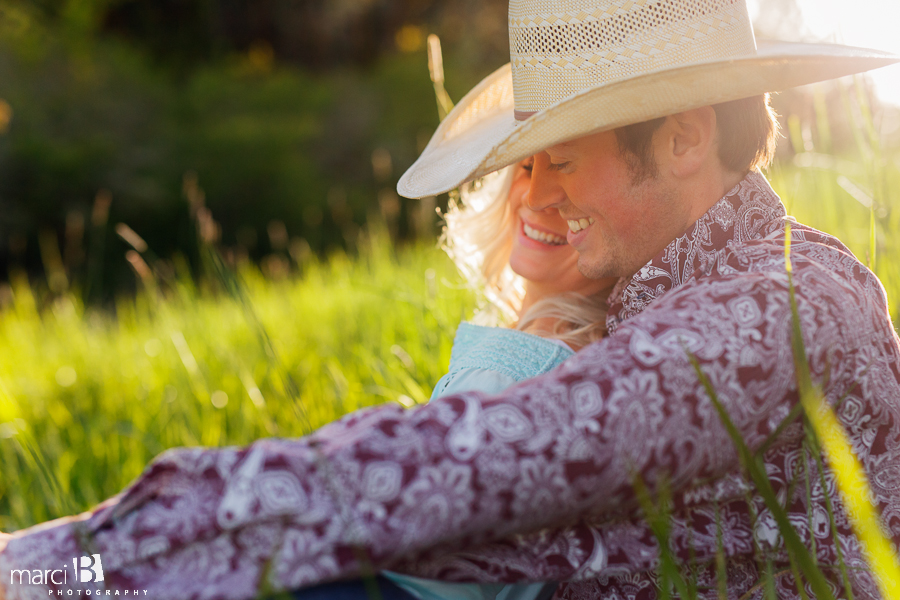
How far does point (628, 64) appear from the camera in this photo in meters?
1.34

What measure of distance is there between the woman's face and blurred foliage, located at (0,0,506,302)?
879 cm

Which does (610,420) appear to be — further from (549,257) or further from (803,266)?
(549,257)

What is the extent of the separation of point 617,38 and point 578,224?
359mm

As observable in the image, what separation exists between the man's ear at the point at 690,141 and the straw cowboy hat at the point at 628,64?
9 cm

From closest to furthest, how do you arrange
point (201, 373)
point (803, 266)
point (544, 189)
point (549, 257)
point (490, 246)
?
point (803, 266) < point (544, 189) < point (549, 257) < point (490, 246) < point (201, 373)

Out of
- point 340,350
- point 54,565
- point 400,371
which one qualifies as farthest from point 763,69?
point 340,350

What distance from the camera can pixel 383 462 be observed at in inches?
32.9

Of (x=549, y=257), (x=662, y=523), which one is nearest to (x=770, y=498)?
(x=662, y=523)

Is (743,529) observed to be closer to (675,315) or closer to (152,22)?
(675,315)

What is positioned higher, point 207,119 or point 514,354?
point 207,119

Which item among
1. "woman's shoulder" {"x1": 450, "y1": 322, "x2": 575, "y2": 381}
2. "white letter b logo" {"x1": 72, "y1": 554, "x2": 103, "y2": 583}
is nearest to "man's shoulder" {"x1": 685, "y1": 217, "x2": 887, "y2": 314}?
"woman's shoulder" {"x1": 450, "y1": 322, "x2": 575, "y2": 381}

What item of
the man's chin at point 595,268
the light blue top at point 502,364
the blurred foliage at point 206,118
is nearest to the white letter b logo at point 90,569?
the light blue top at point 502,364

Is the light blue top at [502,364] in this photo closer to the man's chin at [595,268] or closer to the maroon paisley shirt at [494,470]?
the man's chin at [595,268]

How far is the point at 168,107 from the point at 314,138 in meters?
3.28
